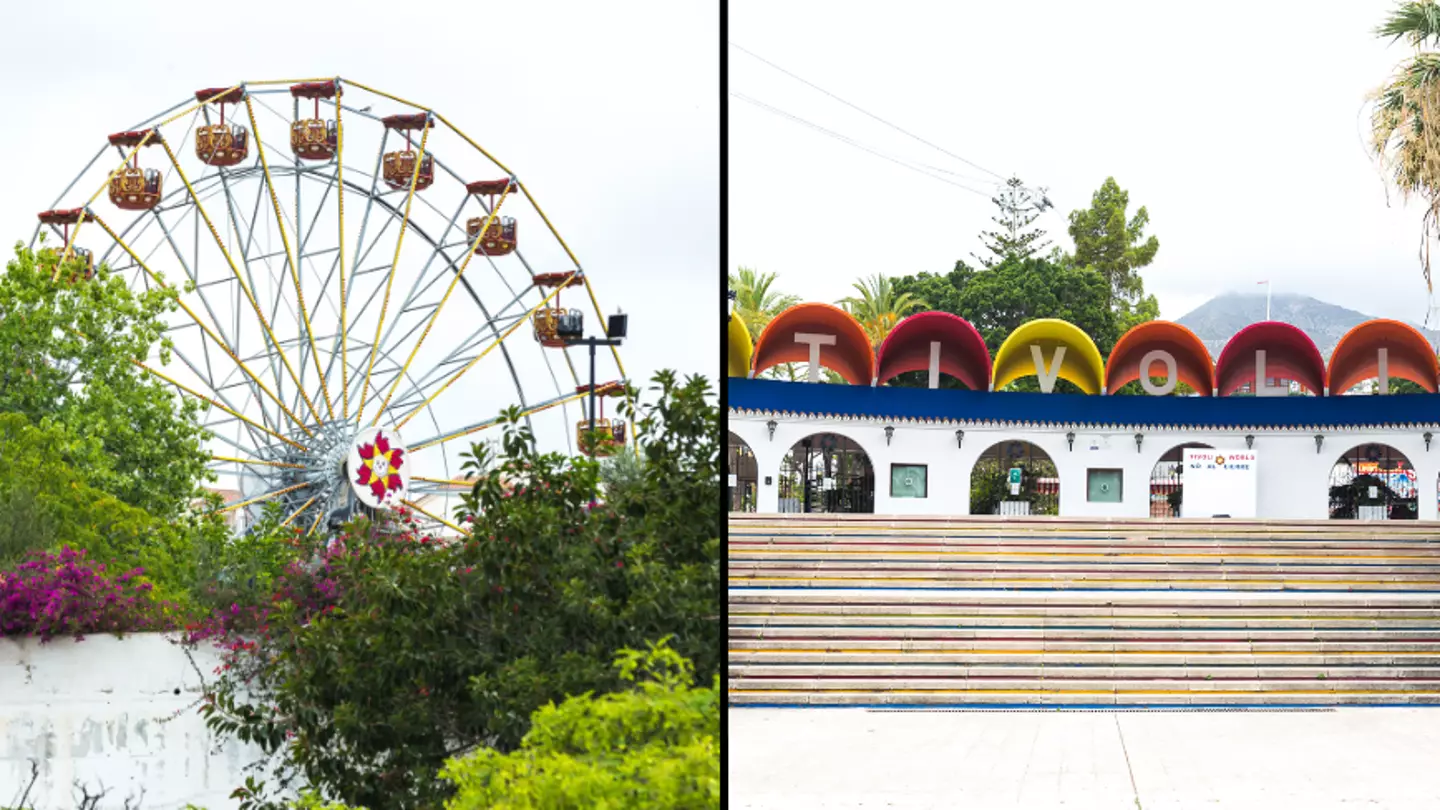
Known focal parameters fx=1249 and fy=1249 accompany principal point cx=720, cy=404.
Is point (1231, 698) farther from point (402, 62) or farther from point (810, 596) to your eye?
point (402, 62)

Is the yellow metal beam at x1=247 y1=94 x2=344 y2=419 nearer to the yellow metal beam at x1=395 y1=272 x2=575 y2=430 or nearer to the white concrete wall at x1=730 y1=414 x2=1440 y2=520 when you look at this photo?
the yellow metal beam at x1=395 y1=272 x2=575 y2=430

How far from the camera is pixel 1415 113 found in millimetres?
12469

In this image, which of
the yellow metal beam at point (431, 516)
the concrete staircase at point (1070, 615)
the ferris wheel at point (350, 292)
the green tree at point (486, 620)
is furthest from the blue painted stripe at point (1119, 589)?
the green tree at point (486, 620)

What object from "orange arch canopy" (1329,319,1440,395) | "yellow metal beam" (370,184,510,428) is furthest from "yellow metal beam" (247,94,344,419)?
"orange arch canopy" (1329,319,1440,395)

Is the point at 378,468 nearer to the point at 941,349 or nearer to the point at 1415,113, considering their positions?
the point at 1415,113

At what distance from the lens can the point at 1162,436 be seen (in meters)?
19.2

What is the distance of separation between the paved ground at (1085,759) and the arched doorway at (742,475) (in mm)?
9034

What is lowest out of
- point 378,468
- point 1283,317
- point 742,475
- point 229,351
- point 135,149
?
point 378,468

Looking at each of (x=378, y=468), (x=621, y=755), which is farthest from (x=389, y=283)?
(x=621, y=755)

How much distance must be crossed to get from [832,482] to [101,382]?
17515 mm

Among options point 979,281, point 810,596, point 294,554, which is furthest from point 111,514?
point 979,281

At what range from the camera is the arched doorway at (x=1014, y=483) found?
2298 centimetres

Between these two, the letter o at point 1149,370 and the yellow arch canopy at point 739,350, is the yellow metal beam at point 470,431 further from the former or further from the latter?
the letter o at point 1149,370

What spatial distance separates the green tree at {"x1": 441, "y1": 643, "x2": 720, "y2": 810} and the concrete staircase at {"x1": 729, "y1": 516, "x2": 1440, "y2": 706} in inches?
259
